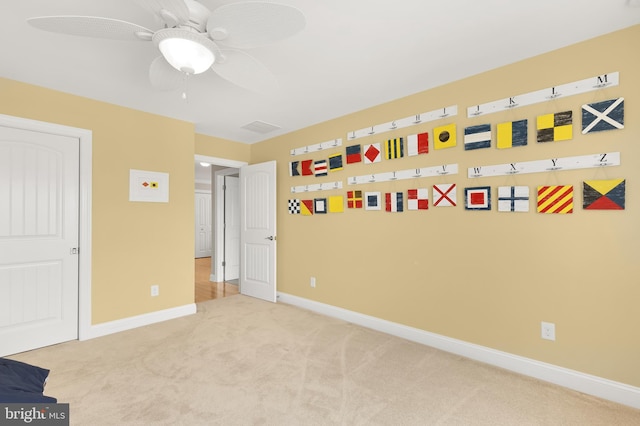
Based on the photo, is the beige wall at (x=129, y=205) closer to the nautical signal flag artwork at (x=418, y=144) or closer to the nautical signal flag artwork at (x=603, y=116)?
the nautical signal flag artwork at (x=418, y=144)

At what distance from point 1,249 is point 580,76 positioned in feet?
16.4

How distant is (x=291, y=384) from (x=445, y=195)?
83.2 inches

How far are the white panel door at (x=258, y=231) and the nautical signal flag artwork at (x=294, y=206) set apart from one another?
0.80ft

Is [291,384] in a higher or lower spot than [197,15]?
lower

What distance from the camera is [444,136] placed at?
2.84 meters

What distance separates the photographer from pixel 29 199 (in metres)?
2.84

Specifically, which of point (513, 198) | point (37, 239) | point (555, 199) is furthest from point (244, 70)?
point (37, 239)

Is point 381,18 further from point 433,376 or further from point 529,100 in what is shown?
point 433,376

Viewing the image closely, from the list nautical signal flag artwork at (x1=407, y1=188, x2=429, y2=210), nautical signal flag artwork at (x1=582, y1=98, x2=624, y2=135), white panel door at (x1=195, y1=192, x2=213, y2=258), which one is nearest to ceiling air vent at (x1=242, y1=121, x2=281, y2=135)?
nautical signal flag artwork at (x1=407, y1=188, x2=429, y2=210)

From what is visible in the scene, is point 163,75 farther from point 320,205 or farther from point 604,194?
point 604,194

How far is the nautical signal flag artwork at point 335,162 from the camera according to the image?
375 centimetres

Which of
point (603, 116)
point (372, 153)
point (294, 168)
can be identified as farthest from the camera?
point (294, 168)

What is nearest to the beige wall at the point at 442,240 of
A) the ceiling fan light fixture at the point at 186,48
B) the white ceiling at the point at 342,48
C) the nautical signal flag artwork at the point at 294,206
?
the nautical signal flag artwork at the point at 294,206

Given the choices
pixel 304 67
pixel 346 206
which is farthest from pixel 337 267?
pixel 304 67
